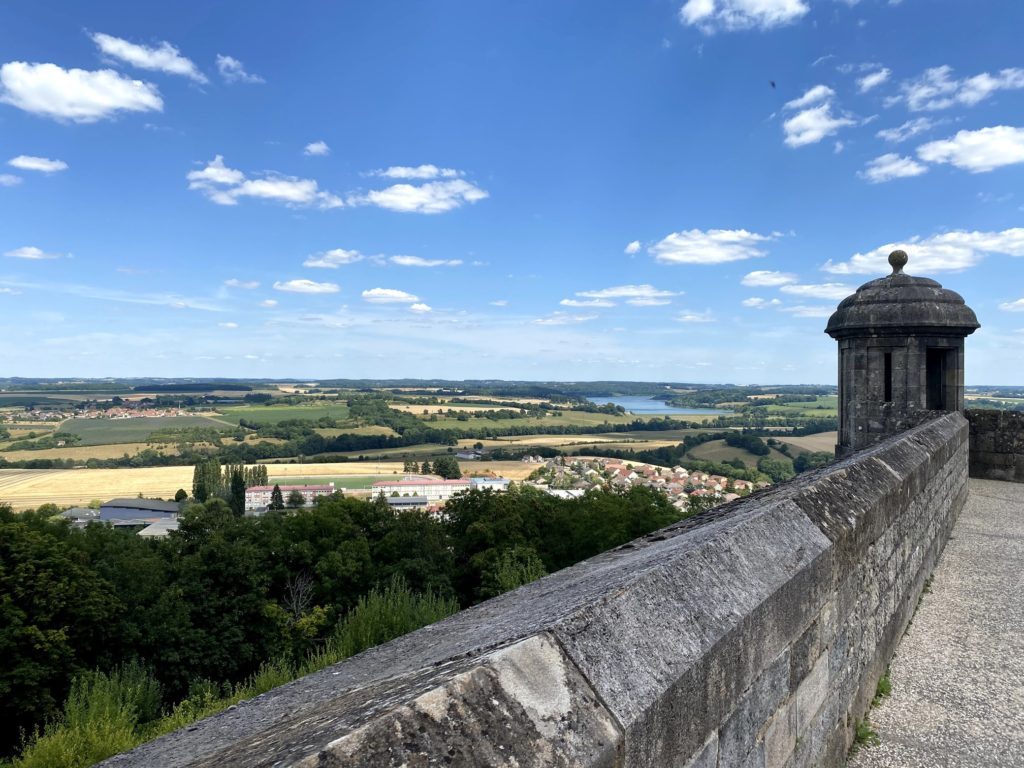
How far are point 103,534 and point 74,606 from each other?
6.20 metres

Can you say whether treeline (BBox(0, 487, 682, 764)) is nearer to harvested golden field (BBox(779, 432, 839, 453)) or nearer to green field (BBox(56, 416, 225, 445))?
harvested golden field (BBox(779, 432, 839, 453))

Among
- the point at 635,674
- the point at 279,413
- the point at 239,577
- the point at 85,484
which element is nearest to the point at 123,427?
the point at 279,413

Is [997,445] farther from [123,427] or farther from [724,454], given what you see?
[123,427]

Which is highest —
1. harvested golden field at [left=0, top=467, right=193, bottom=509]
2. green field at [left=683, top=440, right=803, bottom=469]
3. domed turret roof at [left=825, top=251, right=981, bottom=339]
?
domed turret roof at [left=825, top=251, right=981, bottom=339]

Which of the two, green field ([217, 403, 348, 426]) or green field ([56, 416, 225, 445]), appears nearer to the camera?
green field ([56, 416, 225, 445])

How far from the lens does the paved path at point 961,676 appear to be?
3000mm

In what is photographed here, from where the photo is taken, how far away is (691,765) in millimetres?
1691

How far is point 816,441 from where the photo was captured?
6725 cm

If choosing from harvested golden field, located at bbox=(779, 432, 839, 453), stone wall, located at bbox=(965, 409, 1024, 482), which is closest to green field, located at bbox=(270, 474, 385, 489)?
harvested golden field, located at bbox=(779, 432, 839, 453)

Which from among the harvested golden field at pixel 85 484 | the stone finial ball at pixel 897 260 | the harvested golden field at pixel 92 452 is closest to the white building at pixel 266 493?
the harvested golden field at pixel 85 484

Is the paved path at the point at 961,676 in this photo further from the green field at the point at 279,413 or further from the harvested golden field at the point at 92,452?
the green field at the point at 279,413

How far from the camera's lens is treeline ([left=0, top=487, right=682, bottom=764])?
17047 mm

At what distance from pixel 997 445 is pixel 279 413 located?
139094 mm

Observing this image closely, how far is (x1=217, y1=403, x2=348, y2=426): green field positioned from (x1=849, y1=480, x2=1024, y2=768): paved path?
12375 cm
